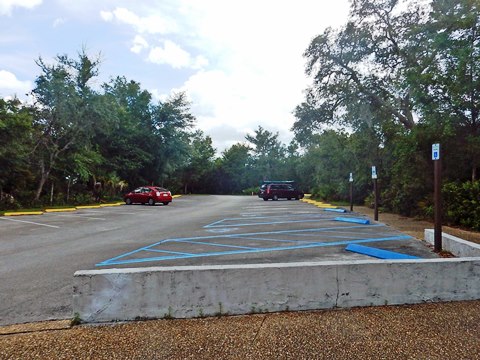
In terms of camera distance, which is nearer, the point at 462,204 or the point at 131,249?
the point at 131,249

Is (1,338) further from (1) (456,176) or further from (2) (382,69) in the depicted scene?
(2) (382,69)

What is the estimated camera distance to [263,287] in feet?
12.1

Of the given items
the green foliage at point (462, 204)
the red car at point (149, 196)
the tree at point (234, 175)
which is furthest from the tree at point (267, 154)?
the green foliage at point (462, 204)

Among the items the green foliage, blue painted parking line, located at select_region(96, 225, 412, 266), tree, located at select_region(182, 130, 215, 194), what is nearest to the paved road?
blue painted parking line, located at select_region(96, 225, 412, 266)

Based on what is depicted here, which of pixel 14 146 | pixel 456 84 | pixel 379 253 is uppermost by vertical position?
pixel 456 84

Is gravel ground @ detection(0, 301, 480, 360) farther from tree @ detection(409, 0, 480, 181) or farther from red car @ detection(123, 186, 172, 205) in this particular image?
red car @ detection(123, 186, 172, 205)

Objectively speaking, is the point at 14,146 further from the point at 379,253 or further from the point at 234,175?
the point at 234,175

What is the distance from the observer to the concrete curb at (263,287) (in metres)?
3.52

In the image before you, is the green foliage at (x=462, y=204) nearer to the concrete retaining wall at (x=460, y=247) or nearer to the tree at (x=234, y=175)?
the concrete retaining wall at (x=460, y=247)

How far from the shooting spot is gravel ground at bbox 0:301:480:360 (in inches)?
114

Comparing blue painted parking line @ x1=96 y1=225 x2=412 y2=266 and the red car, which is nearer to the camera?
blue painted parking line @ x1=96 y1=225 x2=412 y2=266

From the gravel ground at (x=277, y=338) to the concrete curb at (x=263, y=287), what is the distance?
5.2 inches

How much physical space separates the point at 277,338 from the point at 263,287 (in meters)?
0.65

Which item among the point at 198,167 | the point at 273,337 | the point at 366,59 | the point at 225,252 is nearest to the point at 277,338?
the point at 273,337
